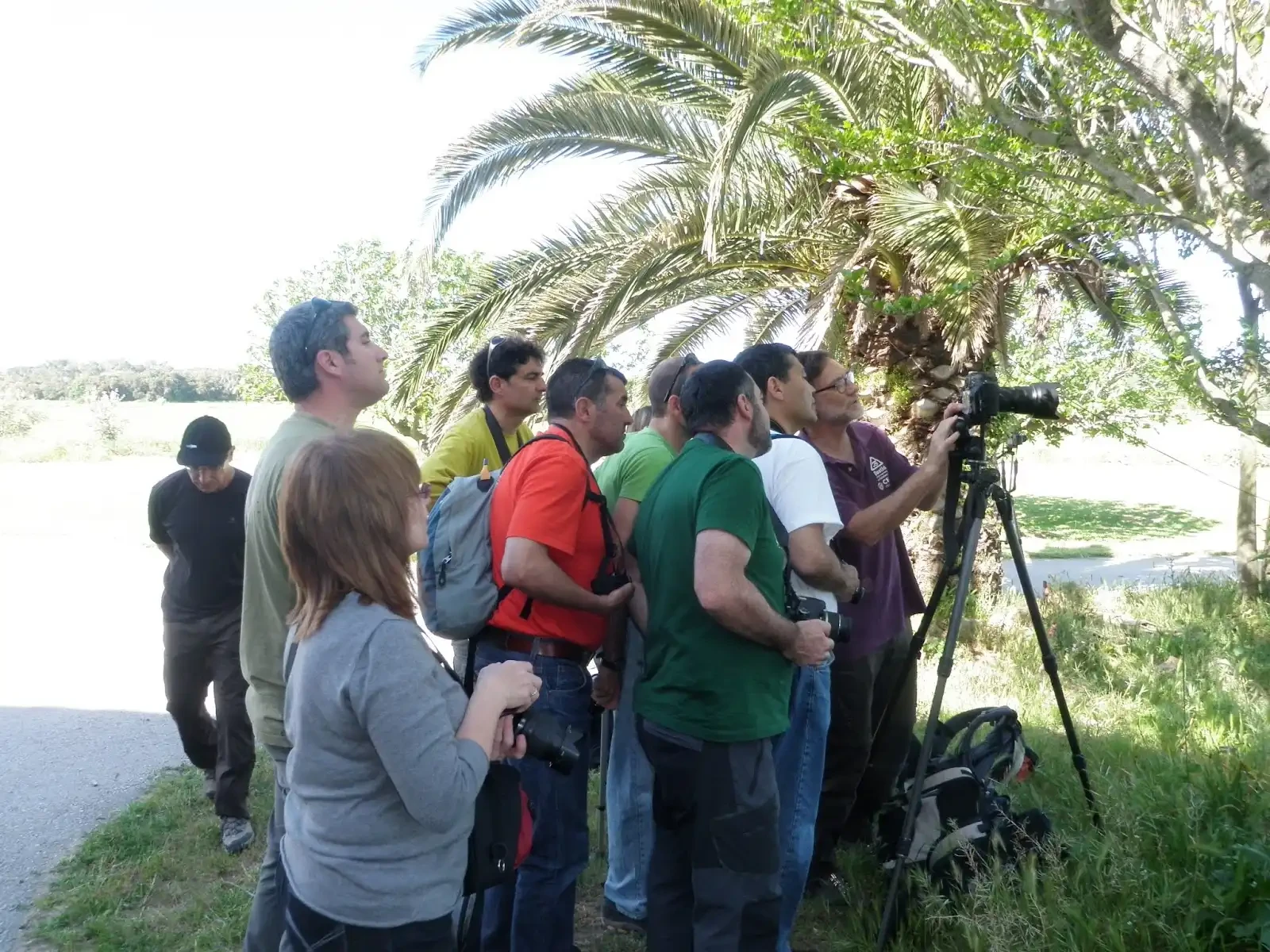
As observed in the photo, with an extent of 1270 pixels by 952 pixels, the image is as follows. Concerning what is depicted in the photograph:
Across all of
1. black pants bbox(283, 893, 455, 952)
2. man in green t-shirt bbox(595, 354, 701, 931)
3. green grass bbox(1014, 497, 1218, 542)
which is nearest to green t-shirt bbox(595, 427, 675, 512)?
man in green t-shirt bbox(595, 354, 701, 931)

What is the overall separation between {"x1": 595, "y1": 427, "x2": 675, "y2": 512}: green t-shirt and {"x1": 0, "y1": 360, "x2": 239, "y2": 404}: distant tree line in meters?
57.2

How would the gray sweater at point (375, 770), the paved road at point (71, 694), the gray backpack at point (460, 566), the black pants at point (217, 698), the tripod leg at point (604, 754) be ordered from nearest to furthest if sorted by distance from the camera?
the gray sweater at point (375, 770) → the gray backpack at point (460, 566) → the tripod leg at point (604, 754) → the black pants at point (217, 698) → the paved road at point (71, 694)

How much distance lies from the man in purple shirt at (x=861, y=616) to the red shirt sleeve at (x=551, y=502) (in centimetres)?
108

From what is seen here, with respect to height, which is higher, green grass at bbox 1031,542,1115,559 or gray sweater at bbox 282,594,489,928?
gray sweater at bbox 282,594,489,928

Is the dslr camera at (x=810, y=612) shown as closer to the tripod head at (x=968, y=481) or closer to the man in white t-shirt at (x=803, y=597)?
the man in white t-shirt at (x=803, y=597)

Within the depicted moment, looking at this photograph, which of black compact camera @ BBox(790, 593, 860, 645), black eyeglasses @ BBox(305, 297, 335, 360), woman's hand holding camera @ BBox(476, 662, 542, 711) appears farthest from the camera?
black compact camera @ BBox(790, 593, 860, 645)

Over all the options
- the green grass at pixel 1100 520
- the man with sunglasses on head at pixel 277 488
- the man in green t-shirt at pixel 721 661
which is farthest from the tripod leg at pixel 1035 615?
the green grass at pixel 1100 520

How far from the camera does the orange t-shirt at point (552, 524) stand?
2.84m

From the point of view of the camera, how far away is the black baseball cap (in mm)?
4348

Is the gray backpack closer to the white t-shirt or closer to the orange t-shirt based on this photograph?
the orange t-shirt

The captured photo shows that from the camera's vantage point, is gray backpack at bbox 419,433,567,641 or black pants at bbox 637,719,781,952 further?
gray backpack at bbox 419,433,567,641

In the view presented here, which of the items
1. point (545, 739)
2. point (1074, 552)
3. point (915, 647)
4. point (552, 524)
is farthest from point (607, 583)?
point (1074, 552)

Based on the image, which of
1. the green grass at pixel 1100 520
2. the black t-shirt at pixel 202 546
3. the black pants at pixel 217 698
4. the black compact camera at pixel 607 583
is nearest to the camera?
the black compact camera at pixel 607 583

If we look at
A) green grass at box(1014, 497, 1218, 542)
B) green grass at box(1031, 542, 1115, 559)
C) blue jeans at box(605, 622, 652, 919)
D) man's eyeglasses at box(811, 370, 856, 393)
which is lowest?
green grass at box(1014, 497, 1218, 542)
